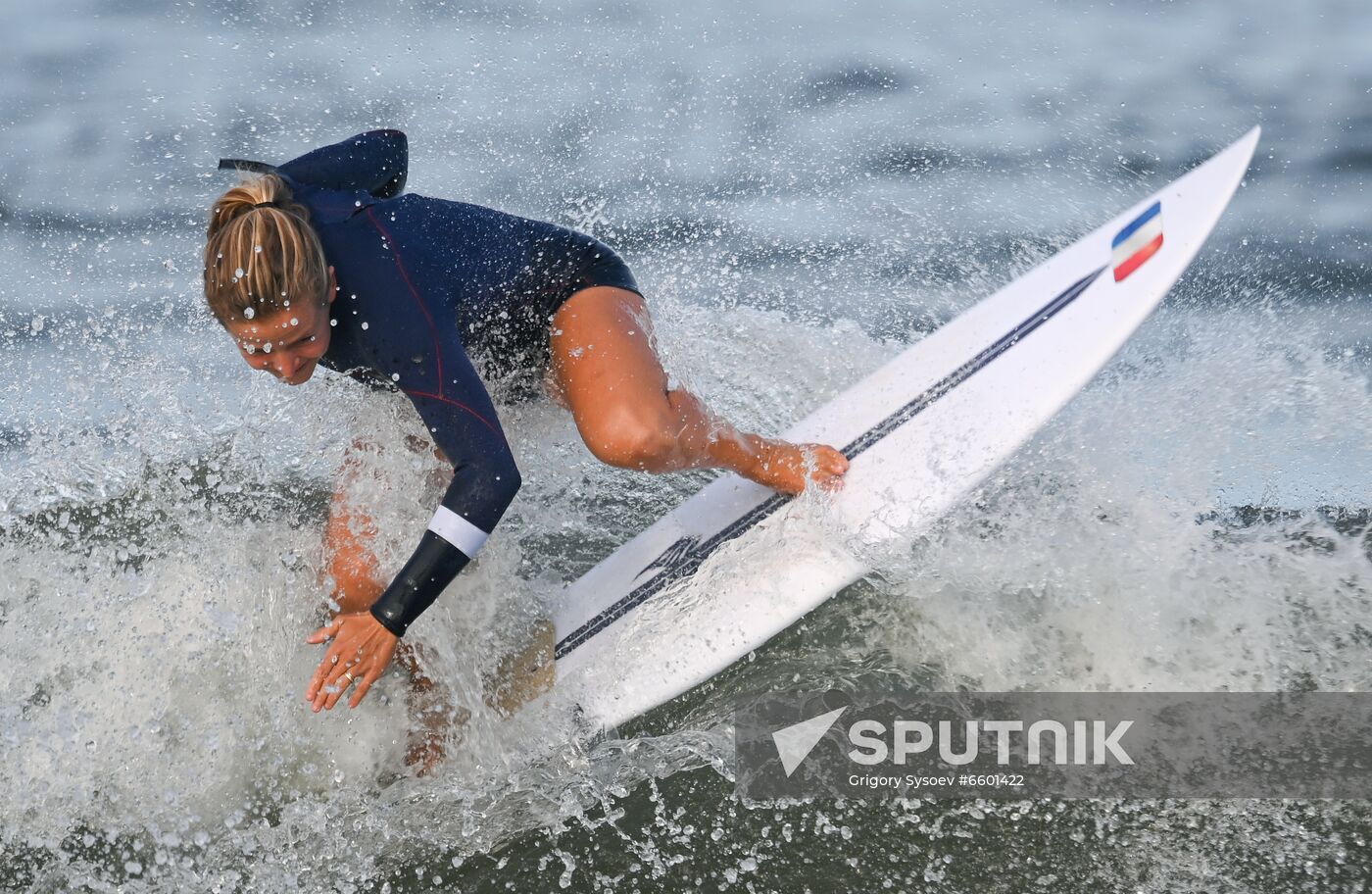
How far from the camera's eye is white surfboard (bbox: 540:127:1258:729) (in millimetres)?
3430

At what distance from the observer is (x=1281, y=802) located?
291 centimetres

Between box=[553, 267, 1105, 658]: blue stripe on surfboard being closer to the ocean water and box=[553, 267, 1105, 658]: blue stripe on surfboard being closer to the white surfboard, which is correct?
the white surfboard

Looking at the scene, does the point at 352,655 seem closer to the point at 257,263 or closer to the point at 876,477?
the point at 257,263

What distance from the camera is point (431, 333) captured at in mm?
2838

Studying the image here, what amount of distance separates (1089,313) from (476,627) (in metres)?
1.87

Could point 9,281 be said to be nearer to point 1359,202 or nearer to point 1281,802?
point 1281,802

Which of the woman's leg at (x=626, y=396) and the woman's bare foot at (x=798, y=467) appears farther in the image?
the woman's bare foot at (x=798, y=467)

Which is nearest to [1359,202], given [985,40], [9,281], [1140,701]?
[985,40]

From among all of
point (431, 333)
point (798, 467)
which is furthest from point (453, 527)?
point (798, 467)

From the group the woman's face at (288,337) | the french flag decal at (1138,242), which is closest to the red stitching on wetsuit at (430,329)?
the woman's face at (288,337)

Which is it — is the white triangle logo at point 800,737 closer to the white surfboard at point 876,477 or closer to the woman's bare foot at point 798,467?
the white surfboard at point 876,477

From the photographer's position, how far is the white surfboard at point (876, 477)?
3.43 meters

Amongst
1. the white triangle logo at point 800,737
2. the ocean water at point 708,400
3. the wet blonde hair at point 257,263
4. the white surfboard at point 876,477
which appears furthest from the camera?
the white surfboard at point 876,477

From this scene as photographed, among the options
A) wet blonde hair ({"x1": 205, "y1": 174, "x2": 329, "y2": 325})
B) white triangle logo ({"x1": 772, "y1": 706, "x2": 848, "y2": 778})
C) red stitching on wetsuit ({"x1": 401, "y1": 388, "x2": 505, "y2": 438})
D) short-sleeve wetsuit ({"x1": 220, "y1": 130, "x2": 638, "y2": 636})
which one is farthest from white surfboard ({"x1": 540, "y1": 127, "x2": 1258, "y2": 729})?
wet blonde hair ({"x1": 205, "y1": 174, "x2": 329, "y2": 325})
